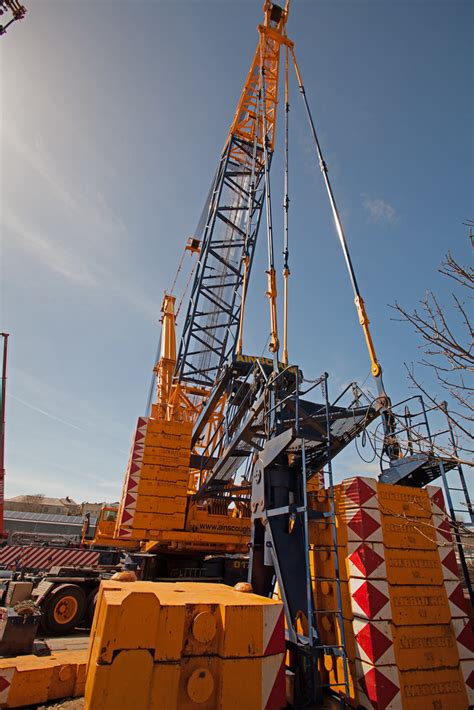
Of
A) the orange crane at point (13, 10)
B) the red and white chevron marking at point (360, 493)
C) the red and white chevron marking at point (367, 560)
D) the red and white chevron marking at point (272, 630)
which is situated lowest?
the red and white chevron marking at point (272, 630)

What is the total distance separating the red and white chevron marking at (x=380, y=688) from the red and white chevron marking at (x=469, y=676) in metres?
1.10

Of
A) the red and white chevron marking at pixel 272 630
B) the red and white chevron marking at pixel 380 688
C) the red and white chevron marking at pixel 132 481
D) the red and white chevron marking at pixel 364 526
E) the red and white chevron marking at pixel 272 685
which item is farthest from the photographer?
the red and white chevron marking at pixel 132 481

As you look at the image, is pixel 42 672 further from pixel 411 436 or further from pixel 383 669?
pixel 411 436

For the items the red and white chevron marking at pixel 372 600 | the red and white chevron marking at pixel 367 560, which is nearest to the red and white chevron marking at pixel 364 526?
the red and white chevron marking at pixel 367 560

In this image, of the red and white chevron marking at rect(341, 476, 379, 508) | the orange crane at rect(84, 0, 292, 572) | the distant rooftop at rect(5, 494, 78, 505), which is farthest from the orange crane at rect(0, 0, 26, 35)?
the distant rooftop at rect(5, 494, 78, 505)

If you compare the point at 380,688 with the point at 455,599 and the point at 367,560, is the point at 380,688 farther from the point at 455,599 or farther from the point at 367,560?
the point at 455,599

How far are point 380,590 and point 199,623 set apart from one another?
2800mm

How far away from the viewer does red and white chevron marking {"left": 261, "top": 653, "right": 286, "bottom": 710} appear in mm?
3141

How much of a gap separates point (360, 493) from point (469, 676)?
101 inches

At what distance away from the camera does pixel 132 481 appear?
10117 mm

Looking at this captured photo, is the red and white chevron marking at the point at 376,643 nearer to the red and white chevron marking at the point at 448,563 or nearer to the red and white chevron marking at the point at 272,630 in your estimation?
the red and white chevron marking at the point at 448,563

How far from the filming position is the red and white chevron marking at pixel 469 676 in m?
4.66

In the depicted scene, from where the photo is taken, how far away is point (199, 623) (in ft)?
10.3

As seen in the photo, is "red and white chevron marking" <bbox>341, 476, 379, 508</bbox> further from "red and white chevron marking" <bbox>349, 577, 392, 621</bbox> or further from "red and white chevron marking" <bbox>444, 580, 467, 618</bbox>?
"red and white chevron marking" <bbox>444, 580, 467, 618</bbox>
